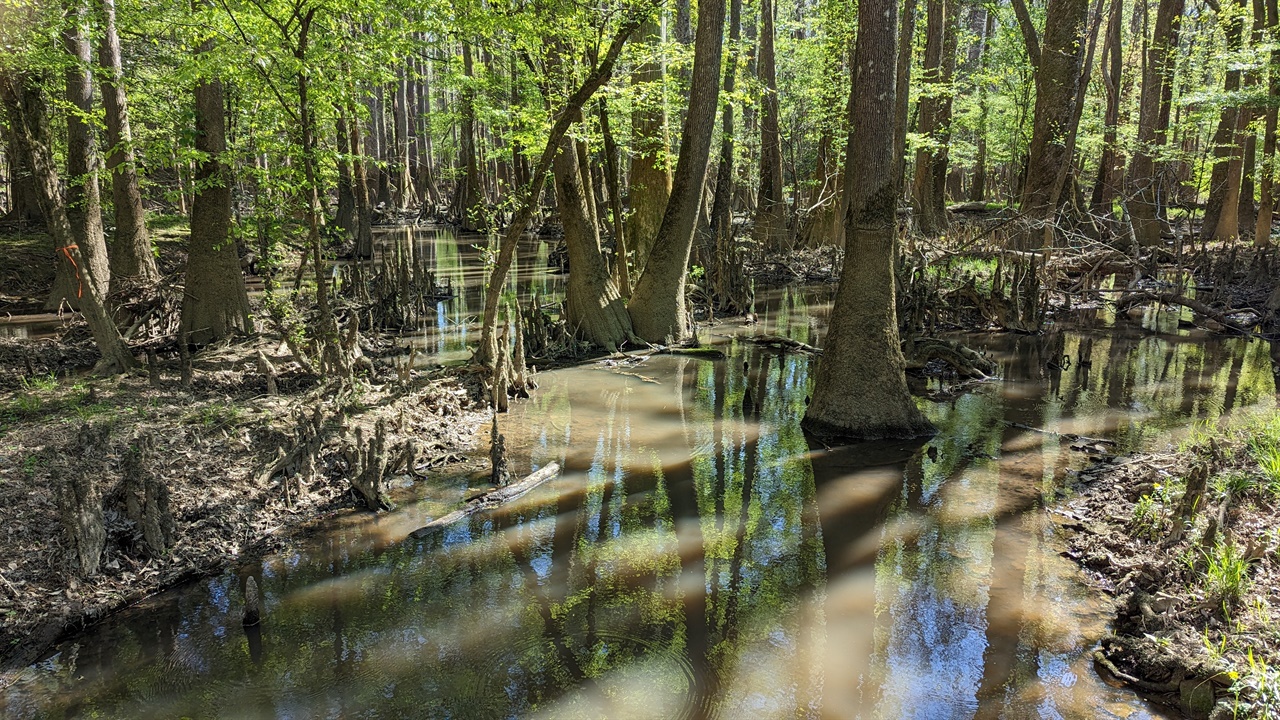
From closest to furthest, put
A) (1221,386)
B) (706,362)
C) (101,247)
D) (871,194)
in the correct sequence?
(871,194)
(1221,386)
(101,247)
(706,362)

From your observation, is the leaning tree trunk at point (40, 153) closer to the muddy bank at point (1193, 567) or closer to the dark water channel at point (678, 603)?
the dark water channel at point (678, 603)

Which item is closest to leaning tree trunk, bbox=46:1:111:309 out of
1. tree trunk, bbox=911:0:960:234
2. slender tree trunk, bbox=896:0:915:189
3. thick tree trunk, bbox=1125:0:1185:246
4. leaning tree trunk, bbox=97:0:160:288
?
leaning tree trunk, bbox=97:0:160:288

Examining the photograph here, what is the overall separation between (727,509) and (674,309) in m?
5.68

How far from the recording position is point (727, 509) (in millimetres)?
6039

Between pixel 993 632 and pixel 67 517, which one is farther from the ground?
pixel 67 517

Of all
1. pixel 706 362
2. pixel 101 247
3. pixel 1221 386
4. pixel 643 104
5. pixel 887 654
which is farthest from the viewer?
pixel 643 104

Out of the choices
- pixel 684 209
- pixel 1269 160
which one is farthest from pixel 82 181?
pixel 1269 160

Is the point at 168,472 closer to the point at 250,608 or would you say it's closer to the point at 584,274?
the point at 250,608

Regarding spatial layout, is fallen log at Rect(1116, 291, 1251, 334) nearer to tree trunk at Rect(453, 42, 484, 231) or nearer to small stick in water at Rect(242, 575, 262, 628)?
small stick in water at Rect(242, 575, 262, 628)

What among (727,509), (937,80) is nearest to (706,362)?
(727,509)

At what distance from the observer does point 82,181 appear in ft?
25.5

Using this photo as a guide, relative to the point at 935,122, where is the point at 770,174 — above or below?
below

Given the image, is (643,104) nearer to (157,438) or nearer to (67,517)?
(157,438)

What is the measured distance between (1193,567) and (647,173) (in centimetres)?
1070
